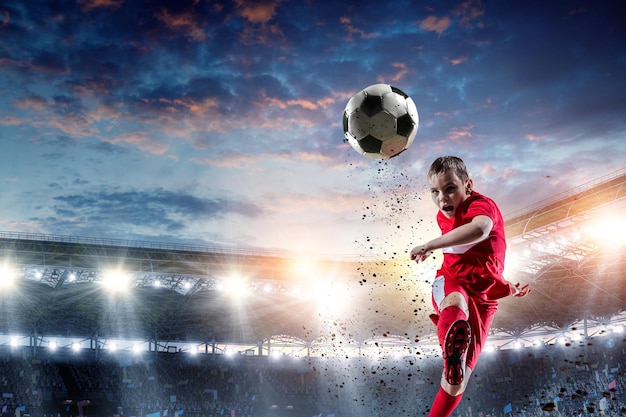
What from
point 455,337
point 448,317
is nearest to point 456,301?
point 448,317

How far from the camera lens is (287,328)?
41281 mm

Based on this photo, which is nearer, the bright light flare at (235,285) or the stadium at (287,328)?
the stadium at (287,328)

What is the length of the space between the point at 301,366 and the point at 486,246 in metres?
39.2

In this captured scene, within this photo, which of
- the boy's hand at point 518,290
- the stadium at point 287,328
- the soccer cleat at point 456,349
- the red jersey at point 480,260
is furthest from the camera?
the stadium at point 287,328

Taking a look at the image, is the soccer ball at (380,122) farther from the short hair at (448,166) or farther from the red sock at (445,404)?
the red sock at (445,404)

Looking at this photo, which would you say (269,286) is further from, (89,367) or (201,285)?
(89,367)

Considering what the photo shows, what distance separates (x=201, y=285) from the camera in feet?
100

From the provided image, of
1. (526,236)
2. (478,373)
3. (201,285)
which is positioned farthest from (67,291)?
(478,373)

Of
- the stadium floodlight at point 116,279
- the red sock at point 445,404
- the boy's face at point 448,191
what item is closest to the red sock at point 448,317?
the red sock at point 445,404

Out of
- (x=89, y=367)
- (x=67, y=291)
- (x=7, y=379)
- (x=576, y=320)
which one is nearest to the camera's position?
(x=67, y=291)

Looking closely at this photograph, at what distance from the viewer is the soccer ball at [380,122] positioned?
6.56 m

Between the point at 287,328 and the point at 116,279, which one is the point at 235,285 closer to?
the point at 116,279

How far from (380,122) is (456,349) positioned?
316 cm

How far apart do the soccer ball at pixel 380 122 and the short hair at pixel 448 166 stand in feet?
6.57
